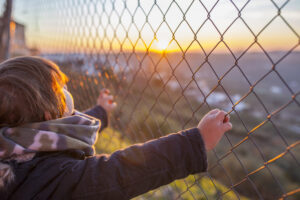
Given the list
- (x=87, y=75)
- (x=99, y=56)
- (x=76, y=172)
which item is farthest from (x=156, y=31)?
(x=87, y=75)

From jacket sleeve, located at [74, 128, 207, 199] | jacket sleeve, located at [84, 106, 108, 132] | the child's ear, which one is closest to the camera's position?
jacket sleeve, located at [74, 128, 207, 199]

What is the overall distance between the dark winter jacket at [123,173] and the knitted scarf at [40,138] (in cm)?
9

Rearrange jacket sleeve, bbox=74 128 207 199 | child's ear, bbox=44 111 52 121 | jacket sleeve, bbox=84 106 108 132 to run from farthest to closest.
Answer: jacket sleeve, bbox=84 106 108 132
child's ear, bbox=44 111 52 121
jacket sleeve, bbox=74 128 207 199

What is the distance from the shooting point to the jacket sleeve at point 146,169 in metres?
0.84

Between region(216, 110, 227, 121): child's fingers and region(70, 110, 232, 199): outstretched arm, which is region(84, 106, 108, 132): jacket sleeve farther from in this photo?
region(216, 110, 227, 121): child's fingers

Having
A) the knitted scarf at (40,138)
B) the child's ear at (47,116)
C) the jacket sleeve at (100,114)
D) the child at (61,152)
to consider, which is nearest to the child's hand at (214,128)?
the child at (61,152)

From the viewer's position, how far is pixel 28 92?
0.93 m

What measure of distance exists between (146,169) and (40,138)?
445 millimetres

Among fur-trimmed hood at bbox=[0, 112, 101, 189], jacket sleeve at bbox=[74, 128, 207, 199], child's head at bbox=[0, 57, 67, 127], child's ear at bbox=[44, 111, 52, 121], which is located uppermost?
child's head at bbox=[0, 57, 67, 127]

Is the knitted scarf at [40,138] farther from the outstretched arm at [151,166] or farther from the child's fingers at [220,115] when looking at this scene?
the child's fingers at [220,115]

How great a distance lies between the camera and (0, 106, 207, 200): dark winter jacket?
842 millimetres

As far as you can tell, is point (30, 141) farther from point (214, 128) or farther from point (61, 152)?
point (214, 128)

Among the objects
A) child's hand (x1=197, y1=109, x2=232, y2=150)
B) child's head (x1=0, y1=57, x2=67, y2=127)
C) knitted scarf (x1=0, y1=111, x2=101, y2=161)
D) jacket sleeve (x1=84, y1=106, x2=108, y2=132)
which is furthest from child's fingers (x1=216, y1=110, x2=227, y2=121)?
jacket sleeve (x1=84, y1=106, x2=108, y2=132)

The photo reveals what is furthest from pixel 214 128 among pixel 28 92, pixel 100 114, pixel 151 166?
pixel 100 114
